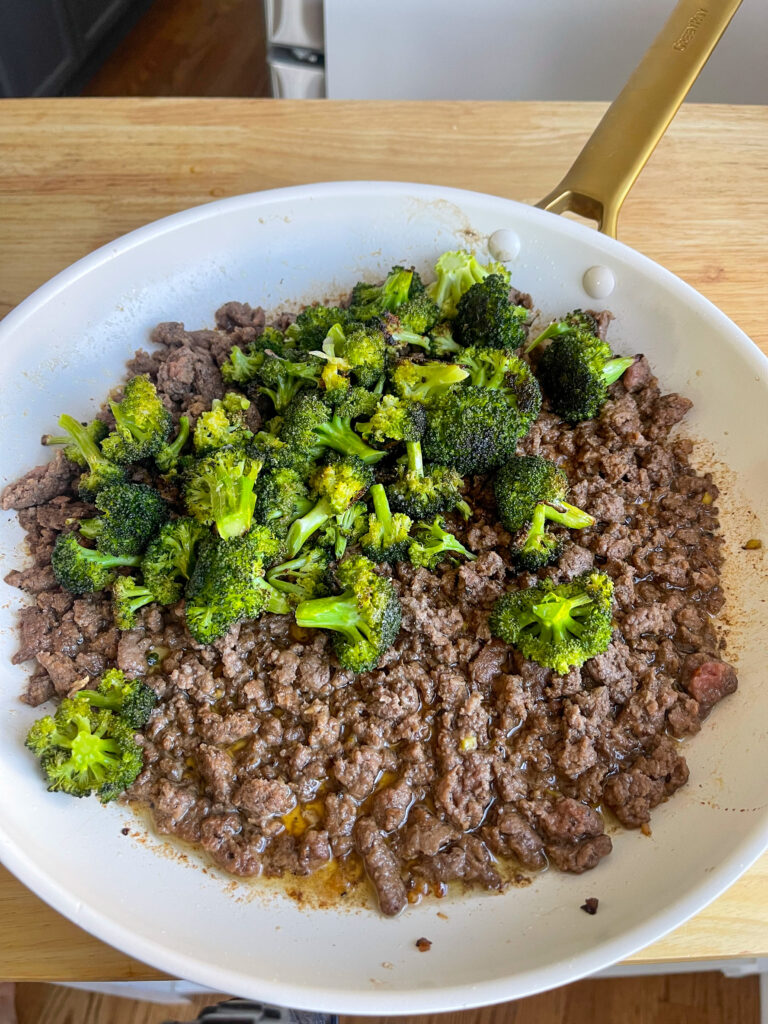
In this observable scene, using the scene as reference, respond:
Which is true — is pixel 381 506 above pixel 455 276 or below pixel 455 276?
below

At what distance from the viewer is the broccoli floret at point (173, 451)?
1639 millimetres

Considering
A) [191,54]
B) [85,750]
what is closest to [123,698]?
[85,750]

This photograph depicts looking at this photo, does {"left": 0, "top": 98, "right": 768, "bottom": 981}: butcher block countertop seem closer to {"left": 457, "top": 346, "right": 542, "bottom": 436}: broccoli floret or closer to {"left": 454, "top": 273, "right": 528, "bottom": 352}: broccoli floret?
{"left": 454, "top": 273, "right": 528, "bottom": 352}: broccoli floret

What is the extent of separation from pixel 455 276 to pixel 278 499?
68 centimetres

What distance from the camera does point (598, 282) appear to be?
5.75ft

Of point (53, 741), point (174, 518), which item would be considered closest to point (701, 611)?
point (174, 518)

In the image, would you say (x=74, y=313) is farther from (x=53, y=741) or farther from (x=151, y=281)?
(x=53, y=741)

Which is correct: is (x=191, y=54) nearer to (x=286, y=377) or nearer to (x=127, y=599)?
(x=286, y=377)

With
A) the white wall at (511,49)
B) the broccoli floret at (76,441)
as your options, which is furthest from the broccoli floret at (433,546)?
the white wall at (511,49)

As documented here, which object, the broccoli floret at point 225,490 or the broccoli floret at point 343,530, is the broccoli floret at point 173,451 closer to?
the broccoli floret at point 225,490

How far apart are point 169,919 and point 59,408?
1103 millimetres

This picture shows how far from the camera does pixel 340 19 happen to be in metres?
2.67

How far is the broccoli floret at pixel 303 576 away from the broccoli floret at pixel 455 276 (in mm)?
667

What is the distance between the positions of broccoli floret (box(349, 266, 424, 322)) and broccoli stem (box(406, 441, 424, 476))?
32cm
